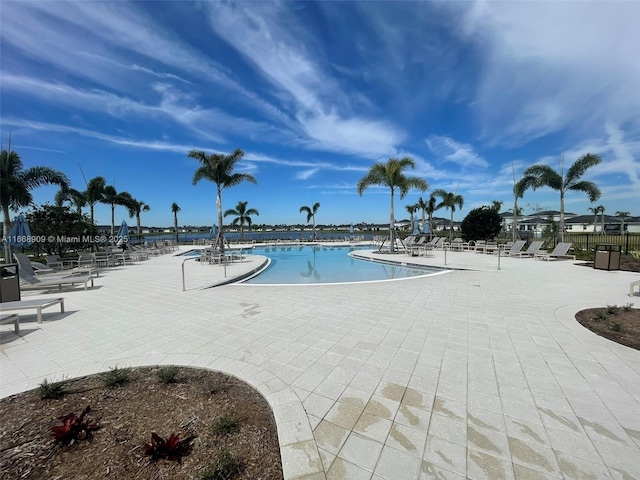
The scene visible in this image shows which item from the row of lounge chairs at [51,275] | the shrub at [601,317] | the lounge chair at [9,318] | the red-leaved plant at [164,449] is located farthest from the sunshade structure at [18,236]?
the shrub at [601,317]

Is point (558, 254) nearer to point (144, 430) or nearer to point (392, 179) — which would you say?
point (392, 179)

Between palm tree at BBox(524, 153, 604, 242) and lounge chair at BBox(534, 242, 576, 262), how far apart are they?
15.3 feet

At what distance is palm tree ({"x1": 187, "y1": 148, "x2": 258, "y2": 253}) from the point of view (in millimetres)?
14172

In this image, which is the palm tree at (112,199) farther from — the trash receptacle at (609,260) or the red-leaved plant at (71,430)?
the trash receptacle at (609,260)

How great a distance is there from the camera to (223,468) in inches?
67.1

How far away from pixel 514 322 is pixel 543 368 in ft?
5.77

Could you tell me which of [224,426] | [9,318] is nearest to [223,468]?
[224,426]

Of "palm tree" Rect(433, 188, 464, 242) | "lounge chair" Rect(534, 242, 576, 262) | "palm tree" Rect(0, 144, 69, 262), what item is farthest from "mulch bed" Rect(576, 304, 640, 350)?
"palm tree" Rect(433, 188, 464, 242)

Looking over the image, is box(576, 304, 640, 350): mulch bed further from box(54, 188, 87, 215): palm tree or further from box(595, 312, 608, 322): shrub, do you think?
box(54, 188, 87, 215): palm tree

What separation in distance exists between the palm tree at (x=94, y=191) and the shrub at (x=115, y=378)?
24.2 metres

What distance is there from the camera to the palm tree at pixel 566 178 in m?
16.6

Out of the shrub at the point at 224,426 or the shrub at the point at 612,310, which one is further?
the shrub at the point at 612,310

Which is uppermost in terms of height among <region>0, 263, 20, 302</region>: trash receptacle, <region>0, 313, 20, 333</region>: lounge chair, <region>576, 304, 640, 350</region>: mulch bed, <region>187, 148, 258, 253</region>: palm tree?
<region>187, 148, 258, 253</region>: palm tree

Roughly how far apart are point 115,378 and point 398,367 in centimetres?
316
